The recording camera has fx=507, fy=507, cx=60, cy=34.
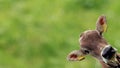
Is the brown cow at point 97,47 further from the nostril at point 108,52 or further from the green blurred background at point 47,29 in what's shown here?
the green blurred background at point 47,29

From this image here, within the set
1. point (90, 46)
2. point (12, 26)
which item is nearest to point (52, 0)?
point (12, 26)

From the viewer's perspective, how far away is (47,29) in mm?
8227

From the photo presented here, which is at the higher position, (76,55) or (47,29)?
(47,29)

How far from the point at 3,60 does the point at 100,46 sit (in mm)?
4163

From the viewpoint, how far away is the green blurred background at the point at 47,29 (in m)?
7.66

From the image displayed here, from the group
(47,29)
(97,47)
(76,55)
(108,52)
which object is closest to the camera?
(108,52)

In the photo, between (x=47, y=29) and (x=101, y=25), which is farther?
(x=47, y=29)

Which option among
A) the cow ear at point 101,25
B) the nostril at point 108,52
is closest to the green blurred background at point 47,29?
the cow ear at point 101,25

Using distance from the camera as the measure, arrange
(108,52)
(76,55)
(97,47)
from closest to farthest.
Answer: (108,52), (97,47), (76,55)

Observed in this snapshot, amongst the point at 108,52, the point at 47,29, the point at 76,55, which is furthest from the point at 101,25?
the point at 47,29

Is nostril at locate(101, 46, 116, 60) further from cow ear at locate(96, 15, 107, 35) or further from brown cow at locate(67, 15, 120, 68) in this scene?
cow ear at locate(96, 15, 107, 35)

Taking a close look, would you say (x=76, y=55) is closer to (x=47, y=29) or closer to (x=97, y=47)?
(x=97, y=47)

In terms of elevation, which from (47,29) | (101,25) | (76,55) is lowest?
(76,55)

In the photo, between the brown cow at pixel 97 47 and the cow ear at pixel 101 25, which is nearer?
the brown cow at pixel 97 47
